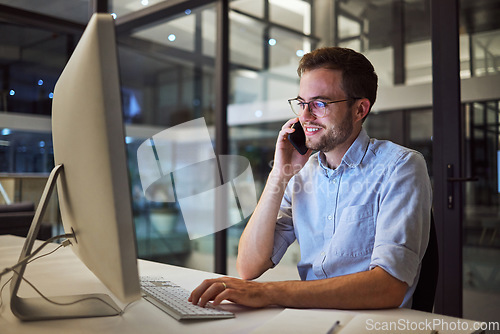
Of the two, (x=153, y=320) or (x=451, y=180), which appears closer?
(x=153, y=320)

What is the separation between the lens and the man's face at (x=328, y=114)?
162 cm

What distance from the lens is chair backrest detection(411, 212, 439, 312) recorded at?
4.43 feet

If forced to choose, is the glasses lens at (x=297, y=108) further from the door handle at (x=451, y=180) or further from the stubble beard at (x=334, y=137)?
the door handle at (x=451, y=180)

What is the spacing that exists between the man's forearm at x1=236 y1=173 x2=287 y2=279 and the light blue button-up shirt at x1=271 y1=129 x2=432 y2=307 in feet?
0.18

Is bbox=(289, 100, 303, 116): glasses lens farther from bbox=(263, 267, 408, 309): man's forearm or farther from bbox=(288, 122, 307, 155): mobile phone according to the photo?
bbox=(263, 267, 408, 309): man's forearm

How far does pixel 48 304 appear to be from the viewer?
110 centimetres

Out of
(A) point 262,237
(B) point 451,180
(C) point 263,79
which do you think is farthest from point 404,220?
(C) point 263,79

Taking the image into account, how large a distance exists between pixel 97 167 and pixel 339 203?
0.97 m

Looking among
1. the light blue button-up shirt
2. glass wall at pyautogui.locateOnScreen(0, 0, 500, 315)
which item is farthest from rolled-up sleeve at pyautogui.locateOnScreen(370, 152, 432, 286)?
glass wall at pyautogui.locateOnScreen(0, 0, 500, 315)

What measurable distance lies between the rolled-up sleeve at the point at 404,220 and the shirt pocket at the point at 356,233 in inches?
3.0

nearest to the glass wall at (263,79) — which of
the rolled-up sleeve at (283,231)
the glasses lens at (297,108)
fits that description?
the glasses lens at (297,108)

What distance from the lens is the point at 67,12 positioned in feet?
11.2

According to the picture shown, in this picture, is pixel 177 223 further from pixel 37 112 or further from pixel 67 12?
pixel 67 12

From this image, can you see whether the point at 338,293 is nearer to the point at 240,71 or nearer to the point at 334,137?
the point at 334,137
